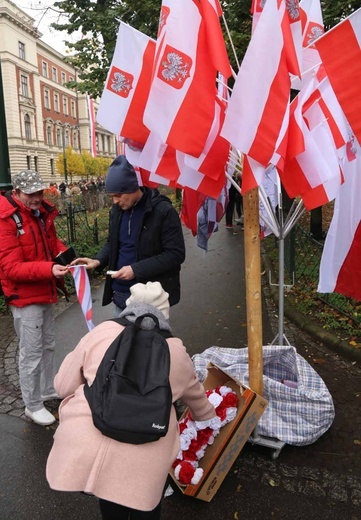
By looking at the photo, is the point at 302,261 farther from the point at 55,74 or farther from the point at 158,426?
the point at 55,74

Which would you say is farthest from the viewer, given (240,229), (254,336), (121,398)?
(240,229)

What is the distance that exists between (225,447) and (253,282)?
104 centimetres

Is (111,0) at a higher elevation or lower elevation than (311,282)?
higher

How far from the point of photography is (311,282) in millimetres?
6590

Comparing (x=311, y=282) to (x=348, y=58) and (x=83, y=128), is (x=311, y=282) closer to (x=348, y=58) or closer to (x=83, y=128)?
(x=348, y=58)

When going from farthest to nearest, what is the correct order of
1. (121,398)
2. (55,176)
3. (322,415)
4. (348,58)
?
(55,176), (322,415), (348,58), (121,398)

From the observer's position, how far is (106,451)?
1632mm

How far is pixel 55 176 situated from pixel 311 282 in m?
64.5

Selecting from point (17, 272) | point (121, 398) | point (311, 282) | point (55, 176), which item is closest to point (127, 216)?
point (17, 272)

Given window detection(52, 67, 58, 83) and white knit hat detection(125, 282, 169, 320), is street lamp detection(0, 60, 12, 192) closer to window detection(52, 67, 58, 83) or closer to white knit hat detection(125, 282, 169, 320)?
white knit hat detection(125, 282, 169, 320)

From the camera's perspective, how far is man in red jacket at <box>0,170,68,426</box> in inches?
120

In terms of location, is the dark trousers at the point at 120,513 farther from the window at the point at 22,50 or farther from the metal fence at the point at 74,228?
the window at the point at 22,50

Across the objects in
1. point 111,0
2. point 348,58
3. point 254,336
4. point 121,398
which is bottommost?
point 254,336

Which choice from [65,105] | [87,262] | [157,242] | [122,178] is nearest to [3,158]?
[87,262]
